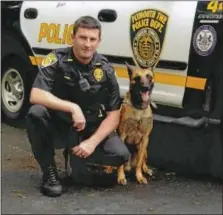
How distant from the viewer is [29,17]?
542 centimetres

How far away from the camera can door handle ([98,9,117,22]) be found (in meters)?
4.74

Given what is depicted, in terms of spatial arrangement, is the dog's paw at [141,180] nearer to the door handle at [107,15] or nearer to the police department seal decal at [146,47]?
the police department seal decal at [146,47]

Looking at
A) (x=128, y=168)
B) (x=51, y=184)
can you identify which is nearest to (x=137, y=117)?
(x=128, y=168)

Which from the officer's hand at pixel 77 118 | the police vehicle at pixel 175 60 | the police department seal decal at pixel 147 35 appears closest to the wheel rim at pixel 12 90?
the police vehicle at pixel 175 60

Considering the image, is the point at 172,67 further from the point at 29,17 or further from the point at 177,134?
the point at 29,17

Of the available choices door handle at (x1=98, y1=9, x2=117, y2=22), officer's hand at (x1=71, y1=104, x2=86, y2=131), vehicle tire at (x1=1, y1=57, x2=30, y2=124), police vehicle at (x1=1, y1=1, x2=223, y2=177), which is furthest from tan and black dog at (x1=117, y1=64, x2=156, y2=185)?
vehicle tire at (x1=1, y1=57, x2=30, y2=124)

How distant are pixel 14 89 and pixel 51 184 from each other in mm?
2147

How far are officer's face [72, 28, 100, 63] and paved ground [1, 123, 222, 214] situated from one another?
34.0 inches

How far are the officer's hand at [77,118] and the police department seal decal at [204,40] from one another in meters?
0.98

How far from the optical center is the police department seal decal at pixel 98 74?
12.9ft

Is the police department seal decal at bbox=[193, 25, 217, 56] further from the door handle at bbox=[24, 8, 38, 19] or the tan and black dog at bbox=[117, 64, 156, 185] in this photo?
the door handle at bbox=[24, 8, 38, 19]

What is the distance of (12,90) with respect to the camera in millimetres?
5824

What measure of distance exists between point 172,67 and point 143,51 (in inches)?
10.5

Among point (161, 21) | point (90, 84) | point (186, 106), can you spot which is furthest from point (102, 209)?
point (161, 21)
